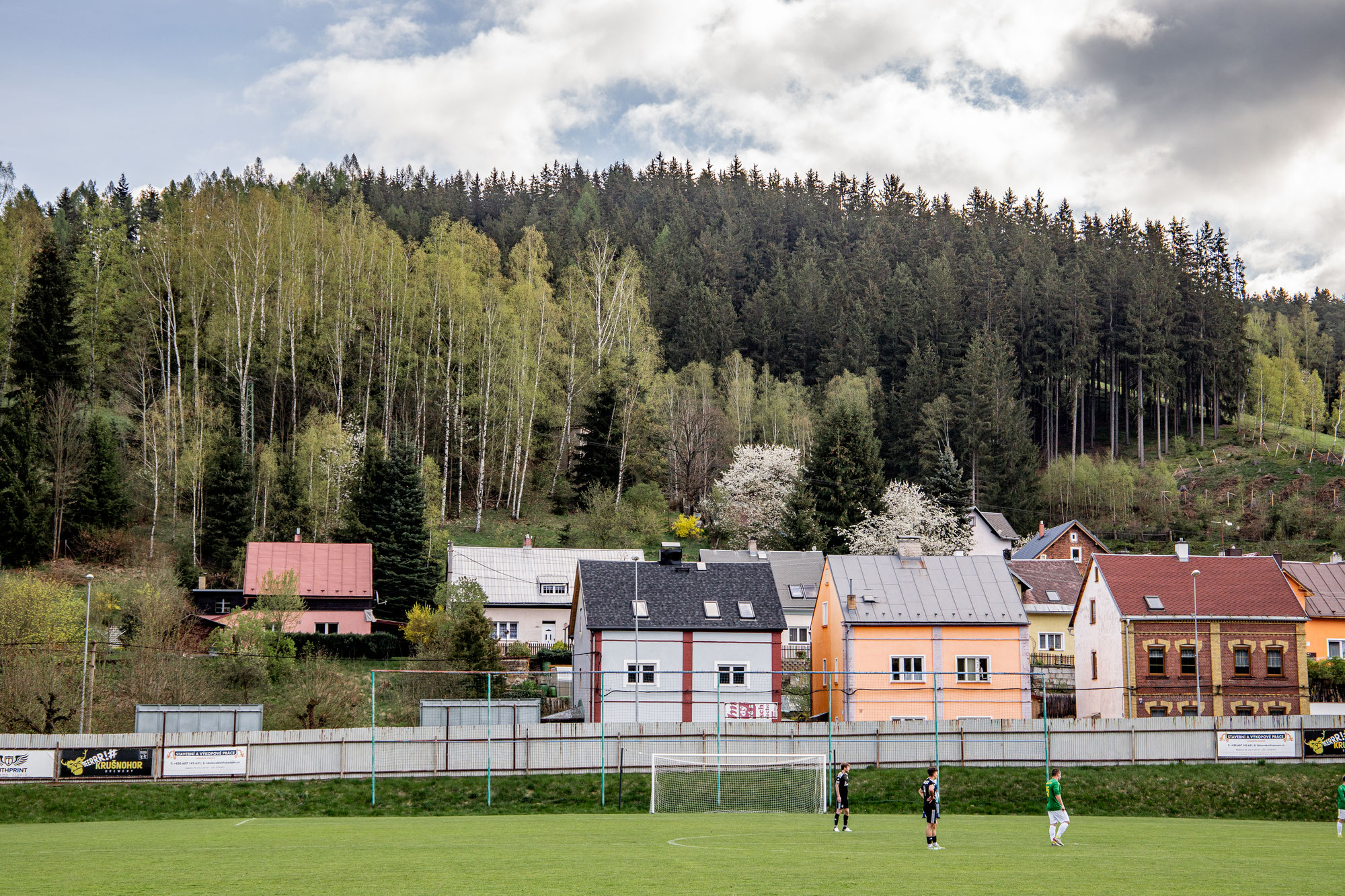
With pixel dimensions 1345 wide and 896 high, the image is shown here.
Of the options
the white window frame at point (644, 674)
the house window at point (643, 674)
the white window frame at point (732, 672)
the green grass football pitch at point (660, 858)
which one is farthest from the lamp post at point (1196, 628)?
the house window at point (643, 674)

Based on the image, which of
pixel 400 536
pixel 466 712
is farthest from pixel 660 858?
pixel 400 536

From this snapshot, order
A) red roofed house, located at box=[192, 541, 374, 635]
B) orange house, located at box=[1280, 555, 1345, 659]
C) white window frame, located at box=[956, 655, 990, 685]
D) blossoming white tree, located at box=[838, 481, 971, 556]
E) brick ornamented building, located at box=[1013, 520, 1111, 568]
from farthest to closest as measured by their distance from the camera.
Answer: brick ornamented building, located at box=[1013, 520, 1111, 568] → blossoming white tree, located at box=[838, 481, 971, 556] → red roofed house, located at box=[192, 541, 374, 635] → orange house, located at box=[1280, 555, 1345, 659] → white window frame, located at box=[956, 655, 990, 685]

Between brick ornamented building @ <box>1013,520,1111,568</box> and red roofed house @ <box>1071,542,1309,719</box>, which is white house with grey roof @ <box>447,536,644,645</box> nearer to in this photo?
red roofed house @ <box>1071,542,1309,719</box>

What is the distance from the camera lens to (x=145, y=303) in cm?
7900

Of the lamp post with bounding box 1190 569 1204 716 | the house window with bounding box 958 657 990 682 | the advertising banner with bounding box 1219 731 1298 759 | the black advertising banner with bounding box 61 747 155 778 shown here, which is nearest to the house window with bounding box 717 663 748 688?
the house window with bounding box 958 657 990 682

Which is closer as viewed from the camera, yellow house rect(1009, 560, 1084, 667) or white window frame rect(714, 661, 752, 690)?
white window frame rect(714, 661, 752, 690)

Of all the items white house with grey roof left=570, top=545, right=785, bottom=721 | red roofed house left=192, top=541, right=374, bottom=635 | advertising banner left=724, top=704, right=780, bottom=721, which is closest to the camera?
advertising banner left=724, top=704, right=780, bottom=721

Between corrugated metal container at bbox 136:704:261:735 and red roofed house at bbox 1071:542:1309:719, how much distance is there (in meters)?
33.7

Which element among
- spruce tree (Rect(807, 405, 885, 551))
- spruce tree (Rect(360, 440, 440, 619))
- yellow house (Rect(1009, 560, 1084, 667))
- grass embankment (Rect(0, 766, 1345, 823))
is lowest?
grass embankment (Rect(0, 766, 1345, 823))

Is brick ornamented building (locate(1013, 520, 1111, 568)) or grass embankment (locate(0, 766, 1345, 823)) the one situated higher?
brick ornamented building (locate(1013, 520, 1111, 568))

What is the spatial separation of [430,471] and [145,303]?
25.5 metres

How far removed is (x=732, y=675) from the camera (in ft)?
151

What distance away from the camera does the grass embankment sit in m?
32.1

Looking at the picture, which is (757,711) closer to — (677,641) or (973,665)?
(677,641)
